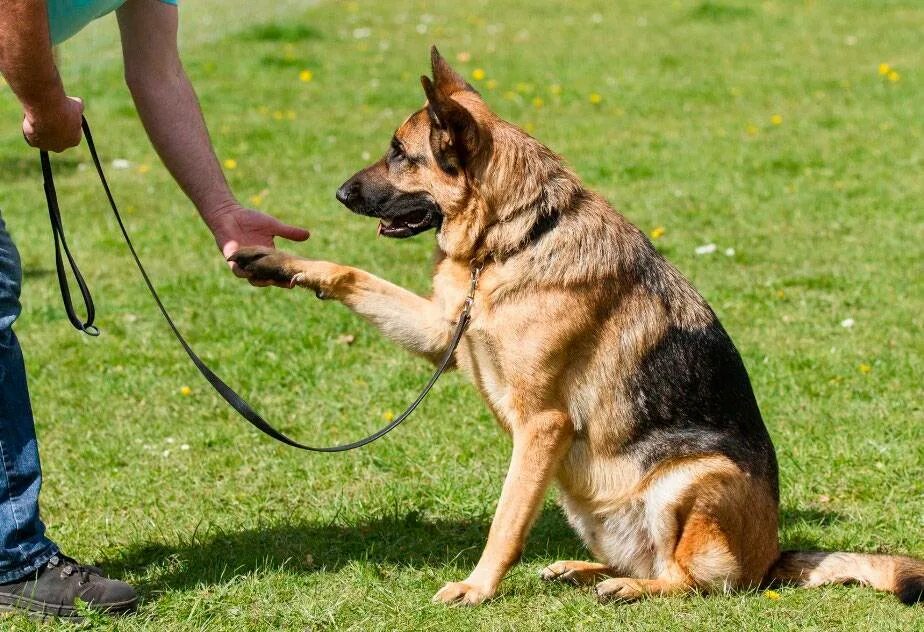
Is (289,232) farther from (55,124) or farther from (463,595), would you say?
(463,595)

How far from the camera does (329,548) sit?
14.9 feet

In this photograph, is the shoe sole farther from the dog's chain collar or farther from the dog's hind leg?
the dog's chain collar

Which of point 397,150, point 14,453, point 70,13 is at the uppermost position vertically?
point 70,13

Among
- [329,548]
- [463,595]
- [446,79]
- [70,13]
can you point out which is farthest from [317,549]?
[70,13]

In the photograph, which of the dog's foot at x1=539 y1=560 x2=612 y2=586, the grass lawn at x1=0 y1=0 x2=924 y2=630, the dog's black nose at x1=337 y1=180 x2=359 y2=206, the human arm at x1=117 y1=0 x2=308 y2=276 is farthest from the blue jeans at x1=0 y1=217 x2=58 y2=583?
the dog's foot at x1=539 y1=560 x2=612 y2=586

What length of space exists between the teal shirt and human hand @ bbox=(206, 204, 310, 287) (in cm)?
87

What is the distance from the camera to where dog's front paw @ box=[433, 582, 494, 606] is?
13.2 feet

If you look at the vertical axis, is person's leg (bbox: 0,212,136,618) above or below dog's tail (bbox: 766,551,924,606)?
above

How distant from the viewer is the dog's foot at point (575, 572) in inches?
172

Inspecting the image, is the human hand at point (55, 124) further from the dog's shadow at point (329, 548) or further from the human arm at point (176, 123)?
the dog's shadow at point (329, 548)

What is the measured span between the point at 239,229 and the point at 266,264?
0.73 ft

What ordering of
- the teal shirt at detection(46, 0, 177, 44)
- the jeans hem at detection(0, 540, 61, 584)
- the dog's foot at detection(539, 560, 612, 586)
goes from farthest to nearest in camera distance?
the dog's foot at detection(539, 560, 612, 586) < the jeans hem at detection(0, 540, 61, 584) < the teal shirt at detection(46, 0, 177, 44)

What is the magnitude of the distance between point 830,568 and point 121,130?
9021 mm

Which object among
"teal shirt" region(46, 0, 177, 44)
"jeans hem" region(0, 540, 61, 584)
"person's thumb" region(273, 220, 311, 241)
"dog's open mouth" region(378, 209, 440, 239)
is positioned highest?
"teal shirt" region(46, 0, 177, 44)
